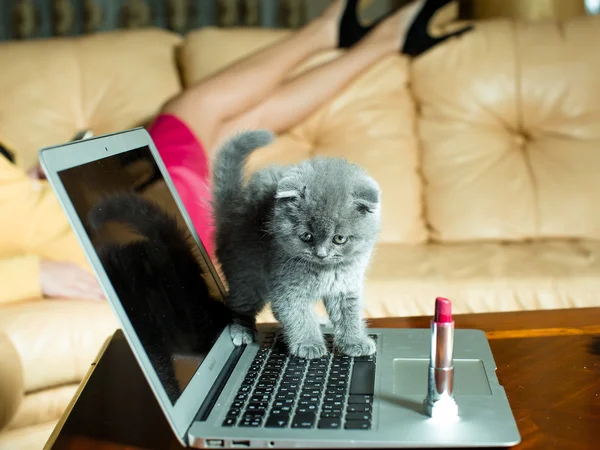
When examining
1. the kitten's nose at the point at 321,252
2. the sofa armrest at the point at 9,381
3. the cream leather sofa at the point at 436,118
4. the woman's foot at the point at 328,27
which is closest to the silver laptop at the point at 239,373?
the kitten's nose at the point at 321,252

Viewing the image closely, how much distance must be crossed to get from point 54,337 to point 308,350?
0.66 metres

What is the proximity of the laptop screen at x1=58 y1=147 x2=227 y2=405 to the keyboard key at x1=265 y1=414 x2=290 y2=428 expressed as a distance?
3.8 inches

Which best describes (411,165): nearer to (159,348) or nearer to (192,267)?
(192,267)

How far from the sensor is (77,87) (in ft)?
6.47

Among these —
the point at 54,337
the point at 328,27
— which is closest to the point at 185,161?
the point at 54,337

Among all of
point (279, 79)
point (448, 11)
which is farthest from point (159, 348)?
point (448, 11)

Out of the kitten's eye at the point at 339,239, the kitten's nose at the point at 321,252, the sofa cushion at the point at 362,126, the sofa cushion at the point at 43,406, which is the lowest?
the sofa cushion at the point at 43,406

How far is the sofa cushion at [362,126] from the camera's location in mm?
1897

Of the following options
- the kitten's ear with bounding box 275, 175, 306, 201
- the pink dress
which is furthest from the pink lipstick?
the pink dress

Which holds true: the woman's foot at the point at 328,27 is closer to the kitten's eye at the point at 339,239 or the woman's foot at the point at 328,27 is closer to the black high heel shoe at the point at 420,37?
the black high heel shoe at the point at 420,37

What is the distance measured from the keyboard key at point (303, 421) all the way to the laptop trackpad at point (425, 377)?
12 centimetres

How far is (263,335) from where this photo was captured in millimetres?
928

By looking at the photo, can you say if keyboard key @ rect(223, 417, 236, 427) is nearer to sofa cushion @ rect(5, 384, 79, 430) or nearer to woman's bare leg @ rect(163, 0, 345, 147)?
sofa cushion @ rect(5, 384, 79, 430)

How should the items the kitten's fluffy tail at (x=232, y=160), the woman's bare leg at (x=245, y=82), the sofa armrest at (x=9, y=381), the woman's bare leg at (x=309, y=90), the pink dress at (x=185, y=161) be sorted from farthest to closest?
1. the woman's bare leg at (x=309, y=90)
2. the woman's bare leg at (x=245, y=82)
3. the pink dress at (x=185, y=161)
4. the sofa armrest at (x=9, y=381)
5. the kitten's fluffy tail at (x=232, y=160)
